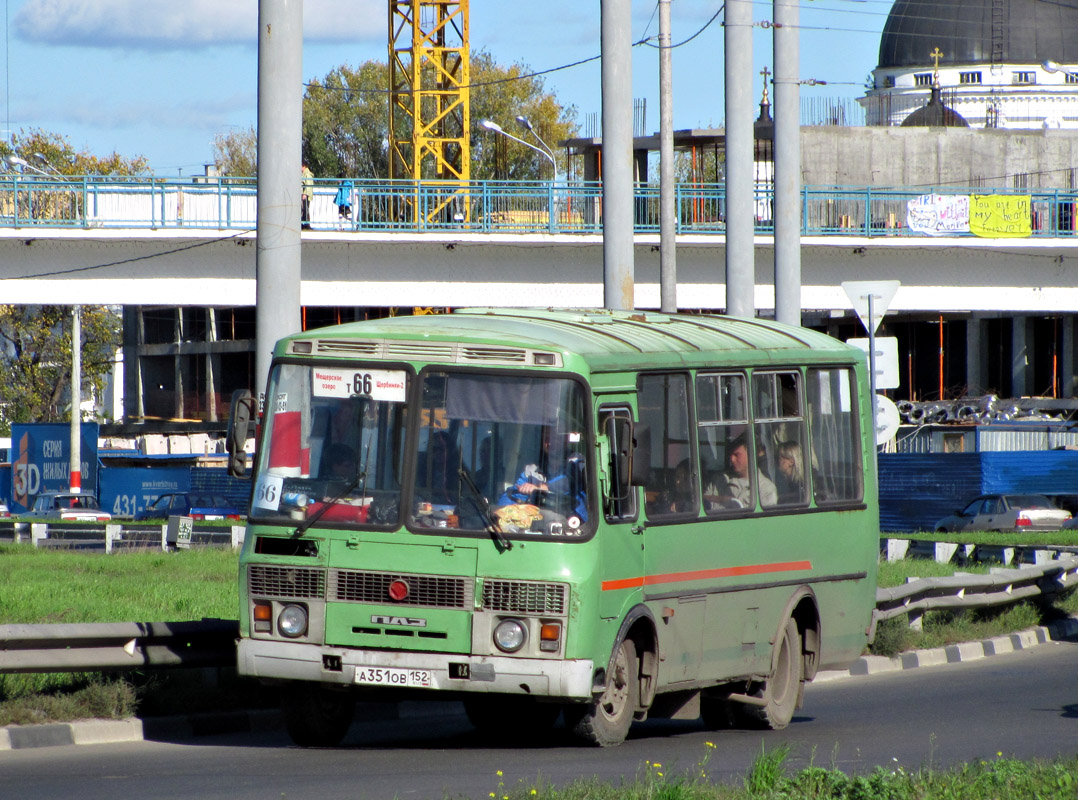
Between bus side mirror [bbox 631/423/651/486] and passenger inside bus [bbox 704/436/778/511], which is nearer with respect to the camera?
bus side mirror [bbox 631/423/651/486]

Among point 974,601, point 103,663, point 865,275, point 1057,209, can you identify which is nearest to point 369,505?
point 103,663

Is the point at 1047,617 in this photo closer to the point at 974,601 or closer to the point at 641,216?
the point at 974,601

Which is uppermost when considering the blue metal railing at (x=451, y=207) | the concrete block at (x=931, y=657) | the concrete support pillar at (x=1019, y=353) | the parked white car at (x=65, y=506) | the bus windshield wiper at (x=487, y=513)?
the blue metal railing at (x=451, y=207)

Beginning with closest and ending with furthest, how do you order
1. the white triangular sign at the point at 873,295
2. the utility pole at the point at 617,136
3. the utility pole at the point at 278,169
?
the utility pole at the point at 278,169 → the utility pole at the point at 617,136 → the white triangular sign at the point at 873,295

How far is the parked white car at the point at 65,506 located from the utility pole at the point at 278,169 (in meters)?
28.4

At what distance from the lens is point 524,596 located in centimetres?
861

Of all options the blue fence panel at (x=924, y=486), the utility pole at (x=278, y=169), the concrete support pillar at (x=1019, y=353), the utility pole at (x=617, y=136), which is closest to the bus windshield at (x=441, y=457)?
the utility pole at (x=278, y=169)

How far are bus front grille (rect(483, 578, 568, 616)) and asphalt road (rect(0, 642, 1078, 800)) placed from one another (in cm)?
84

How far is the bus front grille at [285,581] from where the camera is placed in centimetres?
888

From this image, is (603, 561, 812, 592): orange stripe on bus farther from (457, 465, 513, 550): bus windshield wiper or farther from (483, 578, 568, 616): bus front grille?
(457, 465, 513, 550): bus windshield wiper

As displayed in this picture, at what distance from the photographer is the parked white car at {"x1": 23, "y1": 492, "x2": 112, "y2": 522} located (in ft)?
128

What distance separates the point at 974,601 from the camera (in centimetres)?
1611

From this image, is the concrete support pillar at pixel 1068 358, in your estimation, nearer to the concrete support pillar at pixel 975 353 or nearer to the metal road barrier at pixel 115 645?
the concrete support pillar at pixel 975 353

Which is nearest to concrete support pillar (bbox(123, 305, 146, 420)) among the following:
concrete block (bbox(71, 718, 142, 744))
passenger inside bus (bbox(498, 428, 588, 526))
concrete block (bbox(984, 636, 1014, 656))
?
concrete block (bbox(984, 636, 1014, 656))
